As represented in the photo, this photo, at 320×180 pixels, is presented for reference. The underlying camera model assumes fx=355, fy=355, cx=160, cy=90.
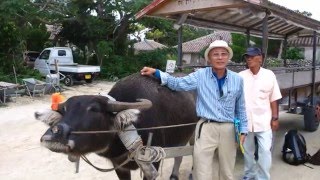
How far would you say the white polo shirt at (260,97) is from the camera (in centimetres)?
401

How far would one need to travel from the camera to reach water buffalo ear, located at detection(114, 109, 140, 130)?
2586 millimetres

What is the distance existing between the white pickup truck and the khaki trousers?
13273mm

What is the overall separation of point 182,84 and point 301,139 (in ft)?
10.00

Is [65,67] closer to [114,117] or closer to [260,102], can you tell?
[260,102]

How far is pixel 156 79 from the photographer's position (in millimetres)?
3602

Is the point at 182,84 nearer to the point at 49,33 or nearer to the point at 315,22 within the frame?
the point at 315,22

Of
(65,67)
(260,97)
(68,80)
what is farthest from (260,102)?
(65,67)

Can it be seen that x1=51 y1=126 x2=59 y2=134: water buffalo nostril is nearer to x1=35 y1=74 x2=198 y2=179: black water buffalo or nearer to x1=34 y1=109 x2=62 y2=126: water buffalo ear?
x1=35 y1=74 x2=198 y2=179: black water buffalo

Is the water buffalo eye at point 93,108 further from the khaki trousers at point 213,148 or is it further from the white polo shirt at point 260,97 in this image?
the white polo shirt at point 260,97

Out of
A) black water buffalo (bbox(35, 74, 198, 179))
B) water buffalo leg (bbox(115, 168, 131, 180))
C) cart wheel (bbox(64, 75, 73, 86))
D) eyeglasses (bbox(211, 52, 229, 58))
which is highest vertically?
eyeglasses (bbox(211, 52, 229, 58))

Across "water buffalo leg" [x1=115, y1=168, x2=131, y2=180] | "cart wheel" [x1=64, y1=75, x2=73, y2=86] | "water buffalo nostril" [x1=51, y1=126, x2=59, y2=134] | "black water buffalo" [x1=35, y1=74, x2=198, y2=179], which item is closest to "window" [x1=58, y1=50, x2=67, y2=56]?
"cart wheel" [x1=64, y1=75, x2=73, y2=86]

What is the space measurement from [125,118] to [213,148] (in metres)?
0.90

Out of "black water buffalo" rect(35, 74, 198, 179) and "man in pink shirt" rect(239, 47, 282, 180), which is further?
"man in pink shirt" rect(239, 47, 282, 180)

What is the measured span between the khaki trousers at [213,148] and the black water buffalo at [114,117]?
0.46 meters
